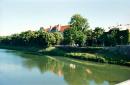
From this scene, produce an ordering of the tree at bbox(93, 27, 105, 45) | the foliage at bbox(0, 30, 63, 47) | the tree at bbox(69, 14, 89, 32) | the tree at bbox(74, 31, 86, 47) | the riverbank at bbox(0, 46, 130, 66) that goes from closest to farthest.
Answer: the riverbank at bbox(0, 46, 130, 66)
the tree at bbox(93, 27, 105, 45)
the tree at bbox(74, 31, 86, 47)
the foliage at bbox(0, 30, 63, 47)
the tree at bbox(69, 14, 89, 32)

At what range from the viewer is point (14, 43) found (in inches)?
4926

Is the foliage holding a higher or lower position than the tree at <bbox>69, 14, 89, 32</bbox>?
lower

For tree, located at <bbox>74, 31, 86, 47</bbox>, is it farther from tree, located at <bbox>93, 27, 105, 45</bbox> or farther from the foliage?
the foliage

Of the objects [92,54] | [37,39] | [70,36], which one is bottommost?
[92,54]

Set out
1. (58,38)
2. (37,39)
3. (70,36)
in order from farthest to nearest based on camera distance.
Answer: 1. (37,39)
2. (58,38)
3. (70,36)

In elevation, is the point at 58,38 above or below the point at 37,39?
above

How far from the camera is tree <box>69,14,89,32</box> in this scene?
94500 millimetres

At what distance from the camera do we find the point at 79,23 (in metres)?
94.4

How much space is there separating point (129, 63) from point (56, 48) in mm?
37810

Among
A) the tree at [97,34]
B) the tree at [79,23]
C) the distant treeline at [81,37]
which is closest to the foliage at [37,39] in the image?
the distant treeline at [81,37]

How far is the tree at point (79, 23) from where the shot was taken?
310 ft

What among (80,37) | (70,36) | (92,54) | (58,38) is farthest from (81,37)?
(92,54)

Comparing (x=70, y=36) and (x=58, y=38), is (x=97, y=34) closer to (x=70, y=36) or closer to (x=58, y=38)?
(x=70, y=36)

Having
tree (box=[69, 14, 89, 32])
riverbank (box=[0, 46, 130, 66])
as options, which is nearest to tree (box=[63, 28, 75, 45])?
tree (box=[69, 14, 89, 32])
